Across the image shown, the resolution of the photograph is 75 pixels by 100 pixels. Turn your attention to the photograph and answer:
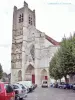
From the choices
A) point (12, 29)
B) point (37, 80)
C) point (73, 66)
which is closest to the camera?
point (73, 66)

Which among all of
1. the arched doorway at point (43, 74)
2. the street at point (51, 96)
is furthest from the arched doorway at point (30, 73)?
the street at point (51, 96)

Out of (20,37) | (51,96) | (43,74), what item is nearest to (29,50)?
(20,37)

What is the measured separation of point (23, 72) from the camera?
79.0 m

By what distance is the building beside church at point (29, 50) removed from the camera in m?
77.6

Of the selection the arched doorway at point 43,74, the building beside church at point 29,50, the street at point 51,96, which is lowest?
the street at point 51,96

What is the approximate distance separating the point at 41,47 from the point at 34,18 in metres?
15.1

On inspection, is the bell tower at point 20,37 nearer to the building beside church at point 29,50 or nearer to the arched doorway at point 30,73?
the building beside church at point 29,50

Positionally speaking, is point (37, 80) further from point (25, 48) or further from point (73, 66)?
point (73, 66)

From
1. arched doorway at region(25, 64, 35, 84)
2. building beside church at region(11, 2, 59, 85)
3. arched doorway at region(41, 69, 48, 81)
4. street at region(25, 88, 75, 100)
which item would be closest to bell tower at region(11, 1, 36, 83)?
building beside church at region(11, 2, 59, 85)

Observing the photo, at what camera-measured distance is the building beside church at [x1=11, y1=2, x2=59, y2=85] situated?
77.6 metres

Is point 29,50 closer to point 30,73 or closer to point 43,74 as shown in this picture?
point 30,73

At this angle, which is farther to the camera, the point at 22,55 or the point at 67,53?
the point at 22,55

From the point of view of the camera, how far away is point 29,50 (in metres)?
81.1

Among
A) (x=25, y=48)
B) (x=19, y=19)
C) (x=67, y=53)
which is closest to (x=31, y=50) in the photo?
(x=25, y=48)
